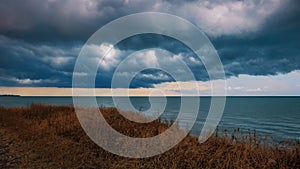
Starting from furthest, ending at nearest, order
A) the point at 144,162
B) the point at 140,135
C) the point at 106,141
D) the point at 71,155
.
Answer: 1. the point at 140,135
2. the point at 106,141
3. the point at 71,155
4. the point at 144,162

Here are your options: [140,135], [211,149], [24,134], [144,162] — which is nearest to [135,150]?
[144,162]

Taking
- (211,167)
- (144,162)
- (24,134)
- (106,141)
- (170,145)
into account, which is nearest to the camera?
(211,167)

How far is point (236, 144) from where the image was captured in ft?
28.9

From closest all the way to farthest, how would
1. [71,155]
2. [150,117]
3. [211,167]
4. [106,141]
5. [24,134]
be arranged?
[211,167] < [71,155] < [106,141] < [24,134] < [150,117]

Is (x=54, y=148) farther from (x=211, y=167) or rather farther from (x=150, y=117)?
(x=150, y=117)

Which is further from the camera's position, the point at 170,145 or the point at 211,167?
the point at 170,145

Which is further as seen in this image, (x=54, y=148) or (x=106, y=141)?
(x=106, y=141)

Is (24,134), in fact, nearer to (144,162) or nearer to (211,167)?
(144,162)

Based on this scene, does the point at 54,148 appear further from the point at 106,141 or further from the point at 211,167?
the point at 211,167

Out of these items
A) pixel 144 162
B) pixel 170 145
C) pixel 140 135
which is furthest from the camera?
pixel 140 135

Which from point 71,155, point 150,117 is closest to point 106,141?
point 71,155

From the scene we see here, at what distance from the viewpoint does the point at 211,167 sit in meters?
6.76

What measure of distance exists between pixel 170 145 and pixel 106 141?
2.31 meters

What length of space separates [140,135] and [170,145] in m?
1.70
